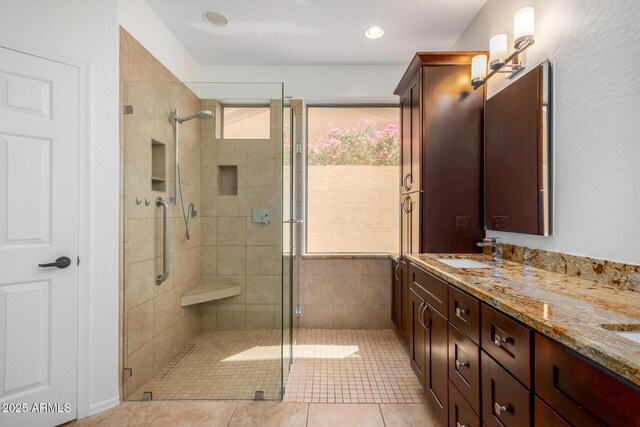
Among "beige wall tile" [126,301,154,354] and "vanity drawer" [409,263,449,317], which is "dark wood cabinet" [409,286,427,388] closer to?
"vanity drawer" [409,263,449,317]

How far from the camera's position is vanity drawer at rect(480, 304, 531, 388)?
922 mm

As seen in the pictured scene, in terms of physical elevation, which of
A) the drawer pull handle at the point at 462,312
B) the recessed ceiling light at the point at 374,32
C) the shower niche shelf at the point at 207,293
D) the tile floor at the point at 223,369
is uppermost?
the recessed ceiling light at the point at 374,32

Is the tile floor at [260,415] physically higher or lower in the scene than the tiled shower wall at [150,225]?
lower

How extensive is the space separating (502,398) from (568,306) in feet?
1.26

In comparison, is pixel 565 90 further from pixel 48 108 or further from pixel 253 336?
pixel 48 108

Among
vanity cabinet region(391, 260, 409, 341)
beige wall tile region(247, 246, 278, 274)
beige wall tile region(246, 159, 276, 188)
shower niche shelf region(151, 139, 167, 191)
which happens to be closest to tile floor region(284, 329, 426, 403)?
vanity cabinet region(391, 260, 409, 341)

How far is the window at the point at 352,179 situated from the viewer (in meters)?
3.29

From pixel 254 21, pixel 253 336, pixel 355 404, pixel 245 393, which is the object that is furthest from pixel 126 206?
pixel 355 404

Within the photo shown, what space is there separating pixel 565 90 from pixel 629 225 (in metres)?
0.73

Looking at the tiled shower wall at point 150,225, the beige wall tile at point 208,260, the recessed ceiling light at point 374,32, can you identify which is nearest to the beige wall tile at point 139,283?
the tiled shower wall at point 150,225

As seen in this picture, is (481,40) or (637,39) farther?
(481,40)

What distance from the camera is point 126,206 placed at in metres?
2.01

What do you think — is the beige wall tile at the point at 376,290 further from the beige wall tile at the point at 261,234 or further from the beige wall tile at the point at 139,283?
the beige wall tile at the point at 139,283

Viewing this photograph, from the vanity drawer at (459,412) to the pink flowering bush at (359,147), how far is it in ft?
7.59
